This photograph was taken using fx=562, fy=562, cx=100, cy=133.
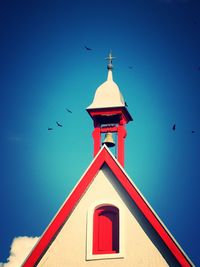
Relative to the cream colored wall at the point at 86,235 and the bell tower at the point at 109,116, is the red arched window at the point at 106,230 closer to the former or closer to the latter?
the cream colored wall at the point at 86,235

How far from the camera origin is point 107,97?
20.9m

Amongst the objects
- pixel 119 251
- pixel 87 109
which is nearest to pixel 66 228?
pixel 119 251

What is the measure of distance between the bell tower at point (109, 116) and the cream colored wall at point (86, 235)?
2246 millimetres

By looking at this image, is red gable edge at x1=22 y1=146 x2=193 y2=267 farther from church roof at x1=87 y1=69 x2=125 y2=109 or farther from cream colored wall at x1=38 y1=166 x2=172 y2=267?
church roof at x1=87 y1=69 x2=125 y2=109

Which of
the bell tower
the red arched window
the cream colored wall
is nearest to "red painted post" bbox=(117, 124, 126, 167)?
the bell tower

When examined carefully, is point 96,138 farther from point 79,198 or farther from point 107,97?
point 79,198

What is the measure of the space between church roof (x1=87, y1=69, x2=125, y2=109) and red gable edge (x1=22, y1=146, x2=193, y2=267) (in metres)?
2.82

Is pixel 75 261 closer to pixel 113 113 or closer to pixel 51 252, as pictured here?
pixel 51 252

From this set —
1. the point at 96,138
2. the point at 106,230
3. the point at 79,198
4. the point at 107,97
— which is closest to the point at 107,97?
the point at 107,97

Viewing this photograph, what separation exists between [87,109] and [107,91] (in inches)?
46.4

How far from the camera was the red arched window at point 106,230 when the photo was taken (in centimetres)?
1698

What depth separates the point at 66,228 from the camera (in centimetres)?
1733

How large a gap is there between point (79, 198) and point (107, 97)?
4747 millimetres

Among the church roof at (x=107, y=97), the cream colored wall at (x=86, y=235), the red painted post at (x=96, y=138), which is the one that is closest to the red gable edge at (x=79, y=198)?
the cream colored wall at (x=86, y=235)
